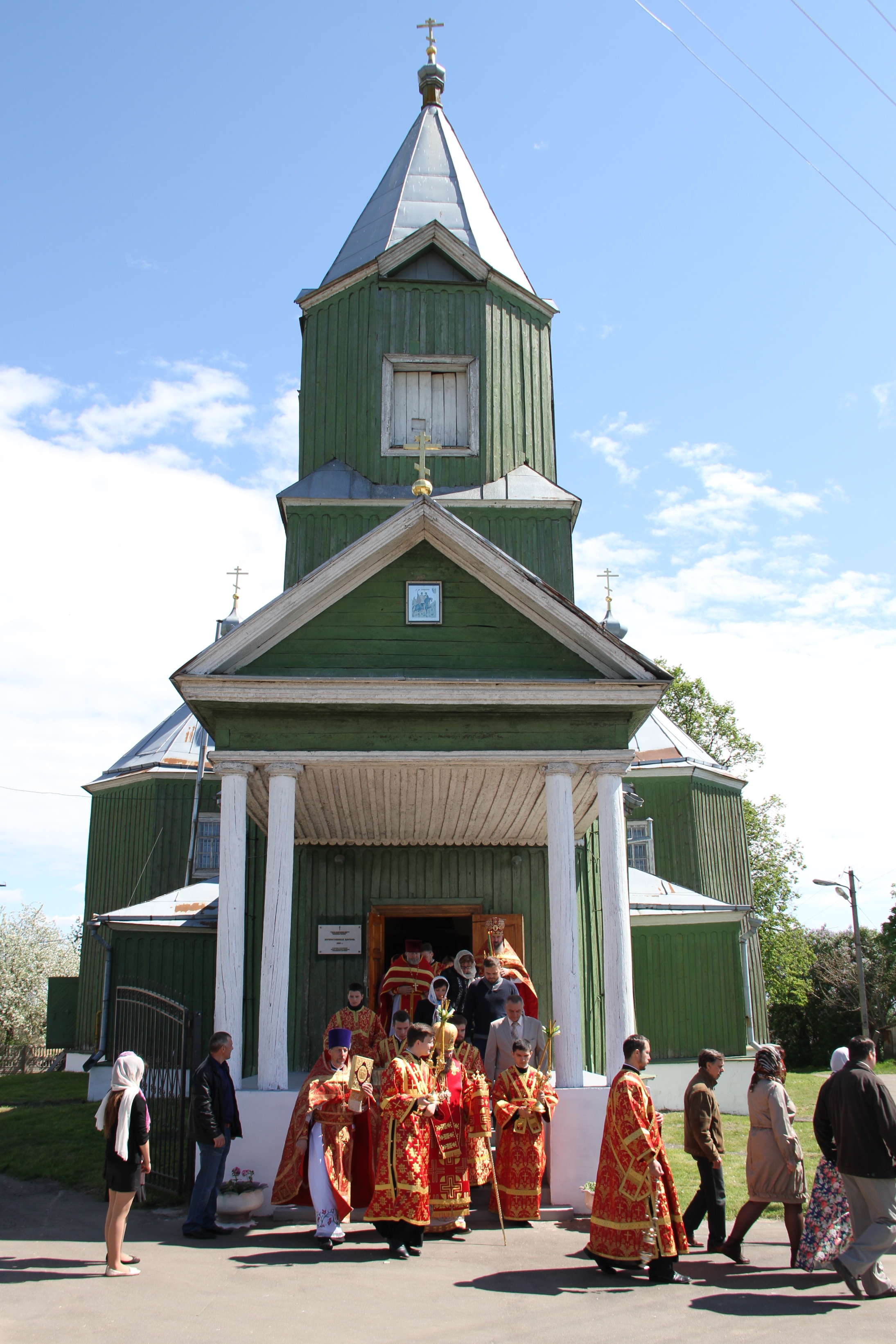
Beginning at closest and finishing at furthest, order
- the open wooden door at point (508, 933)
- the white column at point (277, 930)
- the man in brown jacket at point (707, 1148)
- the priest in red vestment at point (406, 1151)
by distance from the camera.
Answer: the priest in red vestment at point (406, 1151), the man in brown jacket at point (707, 1148), the white column at point (277, 930), the open wooden door at point (508, 933)

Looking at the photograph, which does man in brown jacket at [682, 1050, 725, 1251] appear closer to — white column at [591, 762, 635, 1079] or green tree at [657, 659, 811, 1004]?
white column at [591, 762, 635, 1079]

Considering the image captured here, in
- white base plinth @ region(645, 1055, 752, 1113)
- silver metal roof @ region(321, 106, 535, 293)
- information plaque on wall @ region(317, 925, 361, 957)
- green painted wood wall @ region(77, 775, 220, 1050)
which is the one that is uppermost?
silver metal roof @ region(321, 106, 535, 293)

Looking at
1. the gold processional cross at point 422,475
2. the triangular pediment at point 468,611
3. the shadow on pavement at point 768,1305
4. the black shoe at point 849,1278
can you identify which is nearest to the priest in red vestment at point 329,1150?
the shadow on pavement at point 768,1305

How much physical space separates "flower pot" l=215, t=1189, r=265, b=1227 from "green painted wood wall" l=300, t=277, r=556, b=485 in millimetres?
9190

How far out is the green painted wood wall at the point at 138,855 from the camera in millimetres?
22703

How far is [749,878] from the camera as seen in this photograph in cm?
2516

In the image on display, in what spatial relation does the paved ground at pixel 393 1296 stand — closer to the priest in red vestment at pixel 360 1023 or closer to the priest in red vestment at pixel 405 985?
the priest in red vestment at pixel 360 1023

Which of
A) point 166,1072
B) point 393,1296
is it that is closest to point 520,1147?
point 393,1296

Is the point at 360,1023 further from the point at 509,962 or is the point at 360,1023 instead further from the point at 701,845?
the point at 701,845

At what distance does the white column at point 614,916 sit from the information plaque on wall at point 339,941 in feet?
14.4

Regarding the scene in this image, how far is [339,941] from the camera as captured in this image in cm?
1333

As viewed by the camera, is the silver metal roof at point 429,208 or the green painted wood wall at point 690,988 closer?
the silver metal roof at point 429,208

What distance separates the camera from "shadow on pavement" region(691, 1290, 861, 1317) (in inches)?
241

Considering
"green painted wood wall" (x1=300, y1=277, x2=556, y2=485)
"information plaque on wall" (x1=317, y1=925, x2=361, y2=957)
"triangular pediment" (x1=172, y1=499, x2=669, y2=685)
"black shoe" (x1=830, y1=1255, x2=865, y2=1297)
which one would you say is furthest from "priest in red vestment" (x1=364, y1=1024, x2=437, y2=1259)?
"green painted wood wall" (x1=300, y1=277, x2=556, y2=485)
